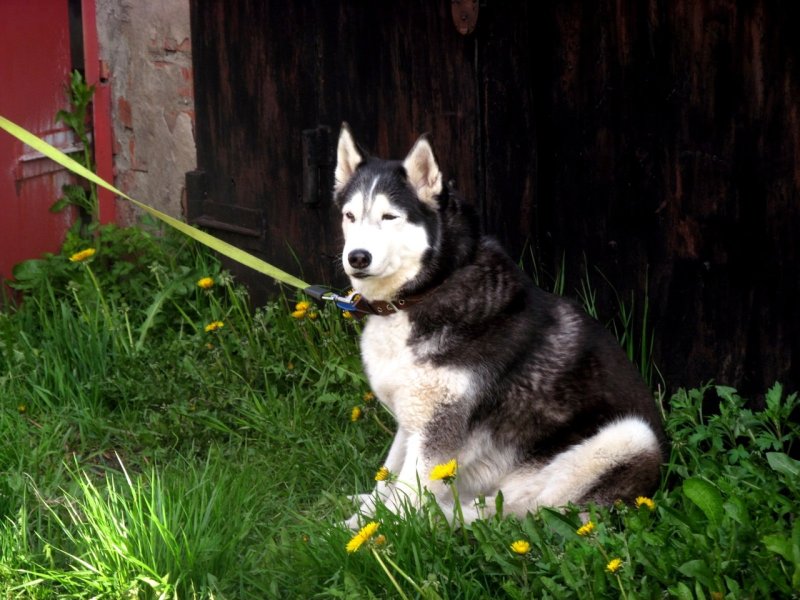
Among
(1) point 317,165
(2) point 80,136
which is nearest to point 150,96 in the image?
(2) point 80,136

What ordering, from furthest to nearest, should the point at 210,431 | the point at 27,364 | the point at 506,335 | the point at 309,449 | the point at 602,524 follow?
the point at 27,364 < the point at 210,431 < the point at 309,449 < the point at 506,335 < the point at 602,524

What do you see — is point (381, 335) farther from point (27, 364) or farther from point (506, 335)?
point (27, 364)

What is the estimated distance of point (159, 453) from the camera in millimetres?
4539

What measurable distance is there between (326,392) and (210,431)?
1.69 ft

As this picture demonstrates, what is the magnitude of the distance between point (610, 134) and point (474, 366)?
4.06 feet

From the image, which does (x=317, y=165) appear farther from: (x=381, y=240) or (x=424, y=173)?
(x=381, y=240)

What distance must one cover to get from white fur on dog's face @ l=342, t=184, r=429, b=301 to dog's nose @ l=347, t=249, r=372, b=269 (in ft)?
0.03

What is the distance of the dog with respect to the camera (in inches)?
144

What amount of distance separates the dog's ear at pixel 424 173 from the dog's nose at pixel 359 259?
321 mm

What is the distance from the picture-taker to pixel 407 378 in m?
3.71

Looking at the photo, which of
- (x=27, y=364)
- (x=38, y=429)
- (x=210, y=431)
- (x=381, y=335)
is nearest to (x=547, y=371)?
(x=381, y=335)

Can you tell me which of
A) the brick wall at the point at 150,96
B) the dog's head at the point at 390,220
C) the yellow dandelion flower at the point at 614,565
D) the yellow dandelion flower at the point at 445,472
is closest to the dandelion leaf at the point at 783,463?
the yellow dandelion flower at the point at 614,565

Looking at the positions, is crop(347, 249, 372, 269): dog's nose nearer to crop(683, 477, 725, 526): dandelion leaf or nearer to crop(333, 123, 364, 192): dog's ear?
crop(333, 123, 364, 192): dog's ear

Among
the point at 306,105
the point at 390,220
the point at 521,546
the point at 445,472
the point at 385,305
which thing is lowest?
the point at 521,546
